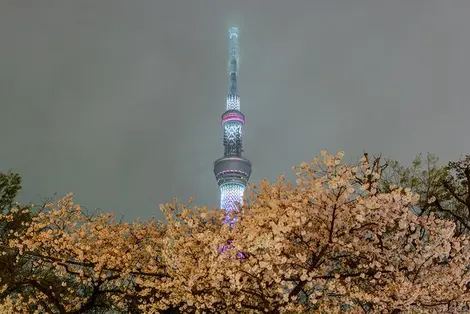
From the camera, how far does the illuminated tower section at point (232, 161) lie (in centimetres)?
9694

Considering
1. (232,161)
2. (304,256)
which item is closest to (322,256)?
(304,256)

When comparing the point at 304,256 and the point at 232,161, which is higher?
the point at 232,161

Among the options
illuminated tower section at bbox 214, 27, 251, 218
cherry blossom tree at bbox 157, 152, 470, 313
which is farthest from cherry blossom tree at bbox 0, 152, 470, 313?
illuminated tower section at bbox 214, 27, 251, 218

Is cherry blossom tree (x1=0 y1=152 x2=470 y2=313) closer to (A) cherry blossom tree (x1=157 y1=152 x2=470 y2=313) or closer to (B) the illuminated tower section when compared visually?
(A) cherry blossom tree (x1=157 y1=152 x2=470 y2=313)

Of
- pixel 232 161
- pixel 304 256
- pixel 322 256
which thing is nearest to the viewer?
pixel 304 256

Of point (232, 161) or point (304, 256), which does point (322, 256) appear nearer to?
point (304, 256)

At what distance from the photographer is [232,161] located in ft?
327

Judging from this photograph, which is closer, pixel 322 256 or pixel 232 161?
pixel 322 256

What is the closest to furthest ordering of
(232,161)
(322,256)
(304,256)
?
(304,256) < (322,256) < (232,161)

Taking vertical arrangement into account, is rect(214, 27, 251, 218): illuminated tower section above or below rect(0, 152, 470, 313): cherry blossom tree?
above

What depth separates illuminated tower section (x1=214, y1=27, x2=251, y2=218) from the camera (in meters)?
96.9

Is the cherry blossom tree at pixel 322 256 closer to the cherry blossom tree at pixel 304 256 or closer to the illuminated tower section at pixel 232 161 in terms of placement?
the cherry blossom tree at pixel 304 256

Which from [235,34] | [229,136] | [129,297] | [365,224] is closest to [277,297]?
[365,224]

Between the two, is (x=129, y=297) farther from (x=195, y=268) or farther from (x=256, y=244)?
(x=256, y=244)
